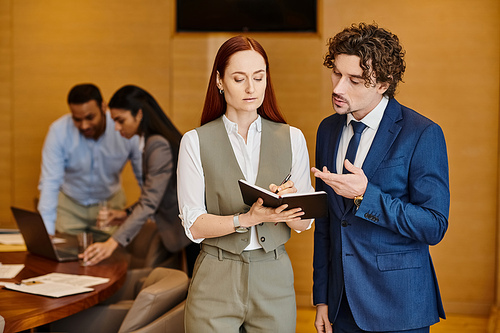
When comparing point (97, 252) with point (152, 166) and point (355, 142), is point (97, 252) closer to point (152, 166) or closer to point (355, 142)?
point (152, 166)

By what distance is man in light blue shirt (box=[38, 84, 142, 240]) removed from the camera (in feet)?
14.4

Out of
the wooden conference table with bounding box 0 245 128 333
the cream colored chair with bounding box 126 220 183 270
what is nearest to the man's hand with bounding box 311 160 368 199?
the wooden conference table with bounding box 0 245 128 333

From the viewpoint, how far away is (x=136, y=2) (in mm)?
5379

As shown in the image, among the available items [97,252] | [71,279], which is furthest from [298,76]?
[71,279]

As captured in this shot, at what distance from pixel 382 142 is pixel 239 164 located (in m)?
0.53

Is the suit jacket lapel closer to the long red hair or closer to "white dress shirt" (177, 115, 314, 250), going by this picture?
"white dress shirt" (177, 115, 314, 250)

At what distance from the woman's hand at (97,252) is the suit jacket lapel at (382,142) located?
202cm

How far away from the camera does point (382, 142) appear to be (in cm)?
202

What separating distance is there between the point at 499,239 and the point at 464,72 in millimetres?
1450

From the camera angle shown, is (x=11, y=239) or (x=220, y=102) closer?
(x=220, y=102)

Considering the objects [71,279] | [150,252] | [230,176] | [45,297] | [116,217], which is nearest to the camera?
[230,176]

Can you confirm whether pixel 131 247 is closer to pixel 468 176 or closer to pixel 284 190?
pixel 284 190

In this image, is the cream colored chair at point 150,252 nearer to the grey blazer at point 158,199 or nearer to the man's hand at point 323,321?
the grey blazer at point 158,199

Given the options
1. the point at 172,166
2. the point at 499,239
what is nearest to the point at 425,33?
the point at 499,239
